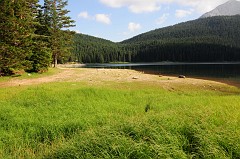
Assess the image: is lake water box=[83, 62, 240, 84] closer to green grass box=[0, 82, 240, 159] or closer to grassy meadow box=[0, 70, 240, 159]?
green grass box=[0, 82, 240, 159]

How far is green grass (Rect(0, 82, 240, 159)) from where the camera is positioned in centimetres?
578

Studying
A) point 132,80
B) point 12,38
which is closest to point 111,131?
point 132,80

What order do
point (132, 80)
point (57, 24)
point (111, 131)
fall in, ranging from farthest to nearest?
point (57, 24) < point (132, 80) < point (111, 131)

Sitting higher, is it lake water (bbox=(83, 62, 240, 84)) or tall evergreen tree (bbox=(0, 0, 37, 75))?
tall evergreen tree (bbox=(0, 0, 37, 75))

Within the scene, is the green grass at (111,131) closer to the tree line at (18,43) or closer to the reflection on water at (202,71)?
the tree line at (18,43)

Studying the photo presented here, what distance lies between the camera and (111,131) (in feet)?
22.8

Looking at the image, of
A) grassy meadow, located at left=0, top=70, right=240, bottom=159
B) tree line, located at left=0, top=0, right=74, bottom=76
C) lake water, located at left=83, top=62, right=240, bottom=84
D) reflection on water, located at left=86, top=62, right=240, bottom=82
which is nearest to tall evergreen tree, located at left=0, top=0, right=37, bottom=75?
tree line, located at left=0, top=0, right=74, bottom=76

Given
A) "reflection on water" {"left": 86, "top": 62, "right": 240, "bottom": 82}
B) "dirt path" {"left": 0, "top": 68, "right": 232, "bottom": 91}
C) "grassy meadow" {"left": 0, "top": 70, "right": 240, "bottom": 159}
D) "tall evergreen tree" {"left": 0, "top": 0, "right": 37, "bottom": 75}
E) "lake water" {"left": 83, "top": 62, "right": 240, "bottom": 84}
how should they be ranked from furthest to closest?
1. "reflection on water" {"left": 86, "top": 62, "right": 240, "bottom": 82}
2. "lake water" {"left": 83, "top": 62, "right": 240, "bottom": 84}
3. "tall evergreen tree" {"left": 0, "top": 0, "right": 37, "bottom": 75}
4. "dirt path" {"left": 0, "top": 68, "right": 232, "bottom": 91}
5. "grassy meadow" {"left": 0, "top": 70, "right": 240, "bottom": 159}

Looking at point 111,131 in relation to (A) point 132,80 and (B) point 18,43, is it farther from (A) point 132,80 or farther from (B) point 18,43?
(B) point 18,43

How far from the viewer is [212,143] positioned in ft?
19.5

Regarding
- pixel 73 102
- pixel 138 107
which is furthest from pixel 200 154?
pixel 73 102

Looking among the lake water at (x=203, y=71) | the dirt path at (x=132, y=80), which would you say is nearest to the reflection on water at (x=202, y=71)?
the lake water at (x=203, y=71)

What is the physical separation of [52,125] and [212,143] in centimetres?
651

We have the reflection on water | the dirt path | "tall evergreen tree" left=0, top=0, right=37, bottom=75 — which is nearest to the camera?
the dirt path
